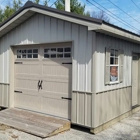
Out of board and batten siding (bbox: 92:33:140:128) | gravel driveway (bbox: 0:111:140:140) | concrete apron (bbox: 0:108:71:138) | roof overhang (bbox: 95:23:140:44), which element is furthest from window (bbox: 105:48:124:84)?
concrete apron (bbox: 0:108:71:138)

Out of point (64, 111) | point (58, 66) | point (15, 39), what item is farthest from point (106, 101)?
point (15, 39)

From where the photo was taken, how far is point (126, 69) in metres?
7.00

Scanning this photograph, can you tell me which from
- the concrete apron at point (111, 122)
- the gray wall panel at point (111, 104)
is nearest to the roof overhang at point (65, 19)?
the gray wall panel at point (111, 104)

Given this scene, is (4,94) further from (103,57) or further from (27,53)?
(103,57)

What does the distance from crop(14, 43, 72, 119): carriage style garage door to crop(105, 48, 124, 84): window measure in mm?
1047

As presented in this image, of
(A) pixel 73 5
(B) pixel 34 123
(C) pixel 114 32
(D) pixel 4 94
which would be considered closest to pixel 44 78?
(B) pixel 34 123

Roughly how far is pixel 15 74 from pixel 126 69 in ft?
12.6

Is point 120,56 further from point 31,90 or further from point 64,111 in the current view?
point 31,90

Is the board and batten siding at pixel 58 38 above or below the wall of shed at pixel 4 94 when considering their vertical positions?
above

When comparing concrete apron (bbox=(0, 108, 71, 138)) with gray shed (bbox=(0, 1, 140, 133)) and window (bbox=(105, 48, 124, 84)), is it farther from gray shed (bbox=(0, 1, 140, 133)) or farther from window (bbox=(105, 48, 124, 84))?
window (bbox=(105, 48, 124, 84))

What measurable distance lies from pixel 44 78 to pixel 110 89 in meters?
2.03

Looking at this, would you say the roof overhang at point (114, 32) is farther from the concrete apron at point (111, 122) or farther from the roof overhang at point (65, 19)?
the concrete apron at point (111, 122)

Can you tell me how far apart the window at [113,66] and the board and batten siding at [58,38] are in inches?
28.2

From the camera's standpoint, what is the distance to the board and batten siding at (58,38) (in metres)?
5.27
